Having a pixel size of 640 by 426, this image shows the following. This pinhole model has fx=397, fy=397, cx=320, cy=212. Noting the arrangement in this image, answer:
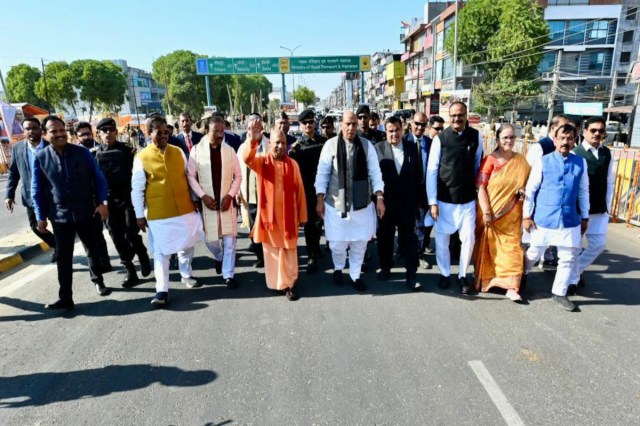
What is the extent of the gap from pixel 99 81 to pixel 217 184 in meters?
53.7

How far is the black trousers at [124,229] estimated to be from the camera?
4.58 meters

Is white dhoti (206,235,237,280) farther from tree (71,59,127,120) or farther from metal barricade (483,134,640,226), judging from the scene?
tree (71,59,127,120)

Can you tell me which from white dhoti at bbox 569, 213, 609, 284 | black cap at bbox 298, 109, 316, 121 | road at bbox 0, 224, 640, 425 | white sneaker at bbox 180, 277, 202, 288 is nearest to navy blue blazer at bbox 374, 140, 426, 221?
road at bbox 0, 224, 640, 425

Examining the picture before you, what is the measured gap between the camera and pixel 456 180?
159 inches

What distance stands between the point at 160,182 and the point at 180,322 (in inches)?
54.5

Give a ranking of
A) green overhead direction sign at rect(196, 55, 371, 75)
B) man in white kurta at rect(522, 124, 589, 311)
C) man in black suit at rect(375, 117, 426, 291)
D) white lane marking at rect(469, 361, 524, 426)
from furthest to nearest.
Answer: green overhead direction sign at rect(196, 55, 371, 75) → man in black suit at rect(375, 117, 426, 291) → man in white kurta at rect(522, 124, 589, 311) → white lane marking at rect(469, 361, 524, 426)

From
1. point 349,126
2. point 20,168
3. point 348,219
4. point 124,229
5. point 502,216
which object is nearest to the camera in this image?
point 502,216

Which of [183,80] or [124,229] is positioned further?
[183,80]

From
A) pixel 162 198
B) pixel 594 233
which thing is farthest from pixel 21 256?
pixel 594 233

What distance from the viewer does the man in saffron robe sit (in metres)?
4.03

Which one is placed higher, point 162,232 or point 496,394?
point 162,232

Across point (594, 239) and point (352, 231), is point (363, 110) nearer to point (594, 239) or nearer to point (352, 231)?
point (352, 231)

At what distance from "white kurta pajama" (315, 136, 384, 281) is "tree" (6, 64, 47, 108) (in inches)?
2320

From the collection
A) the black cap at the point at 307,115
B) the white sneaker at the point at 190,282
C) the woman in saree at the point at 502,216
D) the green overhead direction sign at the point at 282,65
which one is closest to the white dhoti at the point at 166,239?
the white sneaker at the point at 190,282
